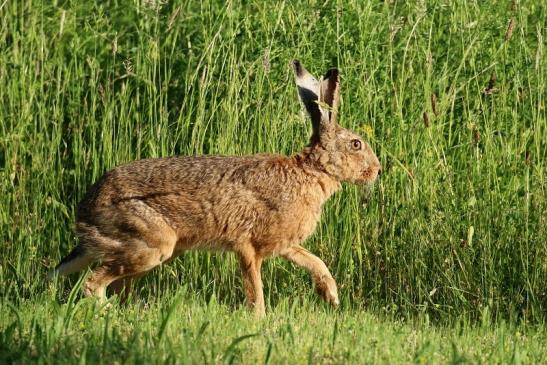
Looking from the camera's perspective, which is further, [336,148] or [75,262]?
[336,148]

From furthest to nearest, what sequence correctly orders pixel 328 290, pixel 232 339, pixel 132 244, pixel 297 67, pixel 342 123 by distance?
pixel 342 123
pixel 297 67
pixel 328 290
pixel 132 244
pixel 232 339

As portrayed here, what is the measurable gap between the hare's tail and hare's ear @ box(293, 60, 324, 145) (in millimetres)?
1811

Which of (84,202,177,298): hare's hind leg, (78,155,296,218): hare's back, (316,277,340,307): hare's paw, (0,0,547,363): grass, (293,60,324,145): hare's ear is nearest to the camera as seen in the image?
(84,202,177,298): hare's hind leg

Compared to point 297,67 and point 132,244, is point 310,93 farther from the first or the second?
point 132,244

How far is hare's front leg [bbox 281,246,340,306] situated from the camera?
7.13 metres

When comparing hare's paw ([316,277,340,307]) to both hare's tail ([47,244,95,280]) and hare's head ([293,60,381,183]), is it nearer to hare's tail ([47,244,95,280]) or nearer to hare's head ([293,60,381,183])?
hare's head ([293,60,381,183])

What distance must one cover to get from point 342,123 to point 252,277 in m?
1.60

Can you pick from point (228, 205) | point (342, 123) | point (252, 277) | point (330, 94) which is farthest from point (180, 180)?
point (342, 123)

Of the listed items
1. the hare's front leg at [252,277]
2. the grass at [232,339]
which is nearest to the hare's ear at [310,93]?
the hare's front leg at [252,277]

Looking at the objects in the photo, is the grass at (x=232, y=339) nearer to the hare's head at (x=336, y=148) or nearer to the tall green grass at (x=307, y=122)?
the tall green grass at (x=307, y=122)

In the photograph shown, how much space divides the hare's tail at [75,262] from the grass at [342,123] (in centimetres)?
27

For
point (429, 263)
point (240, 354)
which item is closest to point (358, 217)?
point (429, 263)

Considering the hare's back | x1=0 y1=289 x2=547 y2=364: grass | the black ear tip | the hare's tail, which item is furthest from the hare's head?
the hare's tail

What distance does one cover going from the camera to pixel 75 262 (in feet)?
23.0
